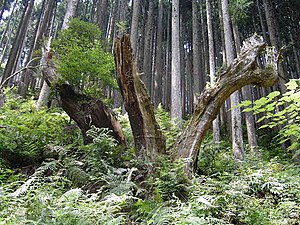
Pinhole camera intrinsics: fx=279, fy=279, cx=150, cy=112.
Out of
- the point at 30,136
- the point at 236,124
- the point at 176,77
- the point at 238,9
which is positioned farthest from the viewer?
the point at 238,9

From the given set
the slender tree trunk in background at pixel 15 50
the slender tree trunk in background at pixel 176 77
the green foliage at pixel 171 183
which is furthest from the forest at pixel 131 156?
the slender tree trunk in background at pixel 15 50

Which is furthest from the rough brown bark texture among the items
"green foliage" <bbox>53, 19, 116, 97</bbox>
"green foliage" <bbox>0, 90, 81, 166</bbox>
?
"green foliage" <bbox>0, 90, 81, 166</bbox>

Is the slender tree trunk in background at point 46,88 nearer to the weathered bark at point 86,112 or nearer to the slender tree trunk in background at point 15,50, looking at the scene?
the weathered bark at point 86,112

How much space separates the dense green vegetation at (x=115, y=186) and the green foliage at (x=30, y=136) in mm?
17

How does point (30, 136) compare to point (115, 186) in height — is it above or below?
above

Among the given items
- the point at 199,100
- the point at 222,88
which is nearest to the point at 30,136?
the point at 199,100

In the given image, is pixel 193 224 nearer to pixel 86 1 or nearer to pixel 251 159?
pixel 251 159

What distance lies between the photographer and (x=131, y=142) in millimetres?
5867

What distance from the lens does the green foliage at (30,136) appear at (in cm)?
516

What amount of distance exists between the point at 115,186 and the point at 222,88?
2.46m

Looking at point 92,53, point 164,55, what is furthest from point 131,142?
point 164,55

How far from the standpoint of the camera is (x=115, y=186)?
3975mm

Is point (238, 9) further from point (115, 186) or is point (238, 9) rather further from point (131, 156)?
point (115, 186)

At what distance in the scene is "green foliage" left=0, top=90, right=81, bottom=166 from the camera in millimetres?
5160
